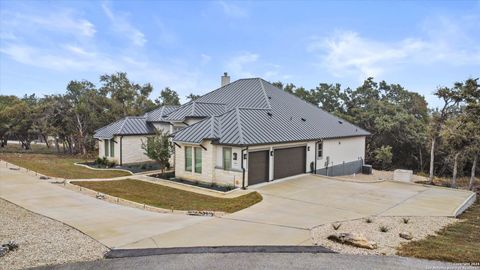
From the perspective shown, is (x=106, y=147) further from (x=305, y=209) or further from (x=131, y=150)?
(x=305, y=209)

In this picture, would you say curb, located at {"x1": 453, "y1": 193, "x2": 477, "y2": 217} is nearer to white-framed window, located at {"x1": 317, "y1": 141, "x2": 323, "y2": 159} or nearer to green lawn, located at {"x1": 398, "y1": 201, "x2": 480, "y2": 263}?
green lawn, located at {"x1": 398, "y1": 201, "x2": 480, "y2": 263}

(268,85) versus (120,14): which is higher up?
(120,14)

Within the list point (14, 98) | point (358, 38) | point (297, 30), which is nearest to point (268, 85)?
point (297, 30)

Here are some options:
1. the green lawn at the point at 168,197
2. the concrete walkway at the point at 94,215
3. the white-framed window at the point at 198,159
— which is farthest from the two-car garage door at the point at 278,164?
the concrete walkway at the point at 94,215

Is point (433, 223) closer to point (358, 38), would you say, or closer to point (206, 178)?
point (206, 178)

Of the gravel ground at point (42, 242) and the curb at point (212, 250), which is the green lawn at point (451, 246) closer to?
the curb at point (212, 250)

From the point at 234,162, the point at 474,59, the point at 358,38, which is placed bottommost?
the point at 234,162

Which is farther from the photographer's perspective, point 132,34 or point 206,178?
point 132,34
